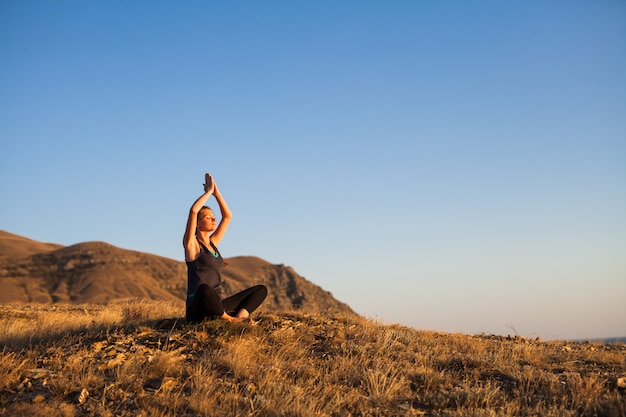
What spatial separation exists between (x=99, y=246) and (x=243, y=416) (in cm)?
6898

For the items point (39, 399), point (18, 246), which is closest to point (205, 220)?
point (39, 399)

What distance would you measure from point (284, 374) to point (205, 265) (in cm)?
229

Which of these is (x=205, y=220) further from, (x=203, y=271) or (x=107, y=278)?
(x=107, y=278)

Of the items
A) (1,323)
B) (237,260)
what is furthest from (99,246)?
(1,323)


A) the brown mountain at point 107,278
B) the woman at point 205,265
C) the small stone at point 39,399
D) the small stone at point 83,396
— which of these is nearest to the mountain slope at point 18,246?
the brown mountain at point 107,278

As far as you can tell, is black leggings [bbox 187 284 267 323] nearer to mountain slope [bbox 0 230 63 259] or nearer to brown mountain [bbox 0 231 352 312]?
brown mountain [bbox 0 231 352 312]

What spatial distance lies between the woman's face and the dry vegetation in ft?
4.91

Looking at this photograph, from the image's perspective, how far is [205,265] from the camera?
7.97 meters

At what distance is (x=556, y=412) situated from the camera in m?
5.36

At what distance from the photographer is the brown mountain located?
53.6m

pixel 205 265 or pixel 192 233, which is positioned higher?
pixel 192 233

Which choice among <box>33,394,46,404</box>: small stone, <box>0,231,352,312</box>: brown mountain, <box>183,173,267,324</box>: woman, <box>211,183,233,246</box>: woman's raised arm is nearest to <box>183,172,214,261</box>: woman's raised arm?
<box>183,173,267,324</box>: woman

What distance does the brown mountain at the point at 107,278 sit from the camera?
53.6 metres

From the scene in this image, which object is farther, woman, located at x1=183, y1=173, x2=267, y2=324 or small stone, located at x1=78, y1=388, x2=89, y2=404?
woman, located at x1=183, y1=173, x2=267, y2=324
